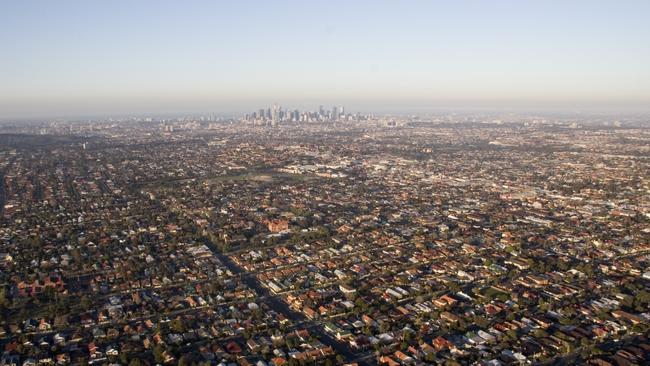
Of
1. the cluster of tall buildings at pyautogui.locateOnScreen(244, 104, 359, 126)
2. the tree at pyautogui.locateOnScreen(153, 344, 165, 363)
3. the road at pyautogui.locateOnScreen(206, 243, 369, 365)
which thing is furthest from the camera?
the cluster of tall buildings at pyautogui.locateOnScreen(244, 104, 359, 126)

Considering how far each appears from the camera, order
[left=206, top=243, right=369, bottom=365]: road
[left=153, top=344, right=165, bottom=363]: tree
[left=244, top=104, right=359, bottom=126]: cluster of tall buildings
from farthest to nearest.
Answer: [left=244, top=104, right=359, bottom=126]: cluster of tall buildings → [left=206, top=243, right=369, bottom=365]: road → [left=153, top=344, right=165, bottom=363]: tree

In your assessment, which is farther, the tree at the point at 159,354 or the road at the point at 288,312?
the road at the point at 288,312

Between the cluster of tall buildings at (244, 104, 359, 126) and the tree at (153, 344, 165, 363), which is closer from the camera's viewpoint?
the tree at (153, 344, 165, 363)

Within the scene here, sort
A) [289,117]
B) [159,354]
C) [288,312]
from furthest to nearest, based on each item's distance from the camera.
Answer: [289,117], [288,312], [159,354]

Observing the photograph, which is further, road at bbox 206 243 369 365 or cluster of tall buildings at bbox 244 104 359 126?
cluster of tall buildings at bbox 244 104 359 126

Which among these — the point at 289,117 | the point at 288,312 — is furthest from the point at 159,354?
the point at 289,117

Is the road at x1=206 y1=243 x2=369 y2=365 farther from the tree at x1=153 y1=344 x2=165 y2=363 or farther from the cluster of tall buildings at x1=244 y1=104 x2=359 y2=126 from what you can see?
the cluster of tall buildings at x1=244 y1=104 x2=359 y2=126

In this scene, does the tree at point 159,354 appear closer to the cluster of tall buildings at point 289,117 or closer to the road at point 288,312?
the road at point 288,312

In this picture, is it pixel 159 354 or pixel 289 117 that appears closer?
pixel 159 354

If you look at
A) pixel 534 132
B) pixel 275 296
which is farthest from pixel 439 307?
pixel 534 132

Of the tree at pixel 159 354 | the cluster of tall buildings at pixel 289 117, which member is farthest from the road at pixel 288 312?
the cluster of tall buildings at pixel 289 117

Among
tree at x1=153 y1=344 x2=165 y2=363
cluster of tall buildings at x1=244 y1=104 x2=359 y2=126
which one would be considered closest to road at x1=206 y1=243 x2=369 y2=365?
tree at x1=153 y1=344 x2=165 y2=363

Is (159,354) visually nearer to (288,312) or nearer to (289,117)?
(288,312)

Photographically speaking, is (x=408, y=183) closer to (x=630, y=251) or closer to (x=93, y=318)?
(x=630, y=251)
